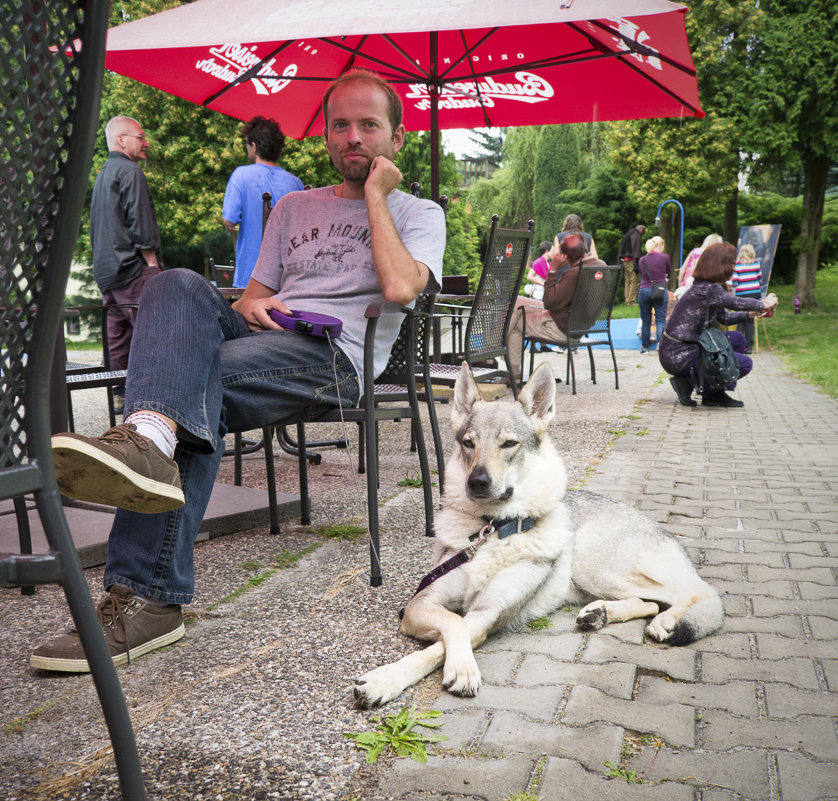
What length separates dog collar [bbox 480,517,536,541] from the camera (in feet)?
9.54

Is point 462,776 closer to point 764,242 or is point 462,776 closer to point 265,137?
point 265,137

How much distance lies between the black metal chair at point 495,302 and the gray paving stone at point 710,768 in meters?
2.72

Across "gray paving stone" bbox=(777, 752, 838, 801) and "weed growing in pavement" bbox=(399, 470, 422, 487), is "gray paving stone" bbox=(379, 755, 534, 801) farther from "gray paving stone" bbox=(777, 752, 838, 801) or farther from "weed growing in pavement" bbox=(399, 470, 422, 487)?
"weed growing in pavement" bbox=(399, 470, 422, 487)

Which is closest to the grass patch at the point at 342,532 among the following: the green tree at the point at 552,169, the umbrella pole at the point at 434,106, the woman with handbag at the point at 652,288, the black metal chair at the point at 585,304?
the umbrella pole at the point at 434,106

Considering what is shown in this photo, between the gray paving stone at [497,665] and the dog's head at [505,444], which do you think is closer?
the gray paving stone at [497,665]

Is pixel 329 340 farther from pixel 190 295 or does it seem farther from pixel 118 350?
pixel 118 350

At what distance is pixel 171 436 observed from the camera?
7.68 feet

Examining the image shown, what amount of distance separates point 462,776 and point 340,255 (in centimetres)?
227

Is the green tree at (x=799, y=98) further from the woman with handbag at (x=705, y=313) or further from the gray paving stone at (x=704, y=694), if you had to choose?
the gray paving stone at (x=704, y=694)

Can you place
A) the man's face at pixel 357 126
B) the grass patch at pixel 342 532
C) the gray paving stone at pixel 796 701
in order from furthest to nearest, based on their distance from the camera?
the grass patch at pixel 342 532
the man's face at pixel 357 126
the gray paving stone at pixel 796 701

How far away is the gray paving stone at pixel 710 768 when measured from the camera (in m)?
1.86

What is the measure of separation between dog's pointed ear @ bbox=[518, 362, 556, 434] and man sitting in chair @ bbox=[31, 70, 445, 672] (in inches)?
24.0

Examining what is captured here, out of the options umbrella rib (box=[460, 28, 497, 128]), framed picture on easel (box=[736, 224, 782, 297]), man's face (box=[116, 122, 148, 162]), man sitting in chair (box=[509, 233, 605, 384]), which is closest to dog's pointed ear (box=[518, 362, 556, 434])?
umbrella rib (box=[460, 28, 497, 128])

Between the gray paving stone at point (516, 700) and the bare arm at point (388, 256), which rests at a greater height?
the bare arm at point (388, 256)
